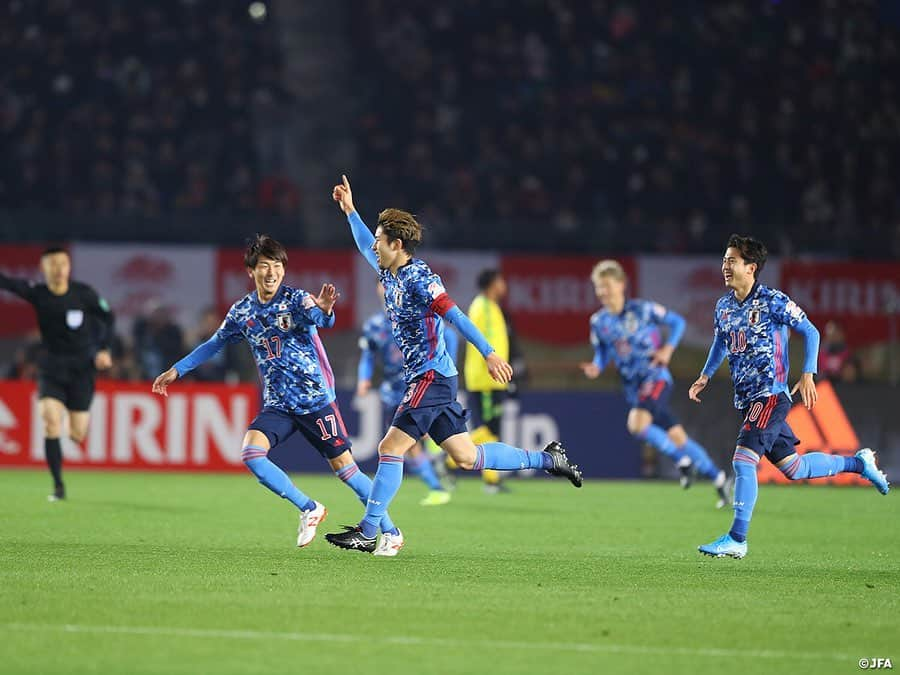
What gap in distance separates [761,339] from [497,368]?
7.92ft

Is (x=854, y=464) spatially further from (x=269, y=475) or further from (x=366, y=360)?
(x=366, y=360)

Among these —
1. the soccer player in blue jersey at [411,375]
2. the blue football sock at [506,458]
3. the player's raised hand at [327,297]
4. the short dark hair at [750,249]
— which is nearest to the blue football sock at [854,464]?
the short dark hair at [750,249]

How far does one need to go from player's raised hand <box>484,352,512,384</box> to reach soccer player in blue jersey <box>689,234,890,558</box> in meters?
2.09

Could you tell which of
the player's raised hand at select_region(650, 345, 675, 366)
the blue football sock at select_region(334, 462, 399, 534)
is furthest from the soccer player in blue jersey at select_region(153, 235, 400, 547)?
the player's raised hand at select_region(650, 345, 675, 366)

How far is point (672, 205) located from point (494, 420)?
10629 millimetres

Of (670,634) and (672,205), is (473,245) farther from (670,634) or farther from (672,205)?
(670,634)

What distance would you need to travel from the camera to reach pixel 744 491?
10.5 m

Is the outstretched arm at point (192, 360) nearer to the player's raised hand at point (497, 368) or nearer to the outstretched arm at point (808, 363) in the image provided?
the player's raised hand at point (497, 368)

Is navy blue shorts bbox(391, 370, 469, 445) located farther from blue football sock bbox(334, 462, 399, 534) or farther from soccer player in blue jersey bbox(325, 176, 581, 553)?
blue football sock bbox(334, 462, 399, 534)

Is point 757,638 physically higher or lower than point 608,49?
lower

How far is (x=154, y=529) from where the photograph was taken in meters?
12.1

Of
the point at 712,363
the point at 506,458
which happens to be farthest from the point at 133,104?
the point at 506,458

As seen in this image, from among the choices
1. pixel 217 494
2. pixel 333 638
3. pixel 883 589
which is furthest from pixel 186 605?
pixel 217 494

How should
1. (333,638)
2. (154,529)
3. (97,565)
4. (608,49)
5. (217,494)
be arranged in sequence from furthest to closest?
1. (608,49)
2. (217,494)
3. (154,529)
4. (97,565)
5. (333,638)
